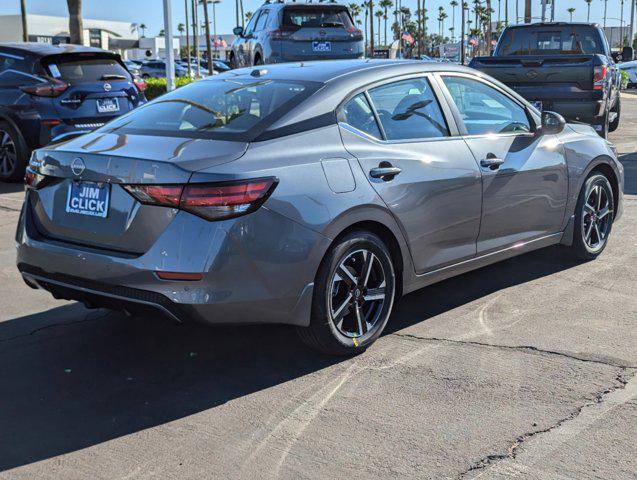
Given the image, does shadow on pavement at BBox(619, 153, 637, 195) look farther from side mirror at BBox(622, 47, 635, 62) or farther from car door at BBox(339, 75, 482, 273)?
car door at BBox(339, 75, 482, 273)

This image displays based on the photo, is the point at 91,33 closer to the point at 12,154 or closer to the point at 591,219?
the point at 12,154

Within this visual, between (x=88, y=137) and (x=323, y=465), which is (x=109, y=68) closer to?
(x=88, y=137)

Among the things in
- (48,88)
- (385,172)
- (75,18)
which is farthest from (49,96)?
(75,18)

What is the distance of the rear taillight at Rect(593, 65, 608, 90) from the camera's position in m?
11.5

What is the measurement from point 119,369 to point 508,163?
2.81 m

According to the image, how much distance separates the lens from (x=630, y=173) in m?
11.3

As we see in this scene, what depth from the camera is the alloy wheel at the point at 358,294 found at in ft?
15.1

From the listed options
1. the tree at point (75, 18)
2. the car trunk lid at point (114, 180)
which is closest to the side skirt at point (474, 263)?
the car trunk lid at point (114, 180)

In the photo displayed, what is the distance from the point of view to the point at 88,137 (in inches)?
190

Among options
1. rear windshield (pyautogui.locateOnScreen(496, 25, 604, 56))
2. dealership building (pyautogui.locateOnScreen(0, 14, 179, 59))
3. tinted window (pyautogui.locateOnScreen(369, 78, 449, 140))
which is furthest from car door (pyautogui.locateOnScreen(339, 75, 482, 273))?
dealership building (pyautogui.locateOnScreen(0, 14, 179, 59))

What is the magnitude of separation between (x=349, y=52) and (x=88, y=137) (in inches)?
506

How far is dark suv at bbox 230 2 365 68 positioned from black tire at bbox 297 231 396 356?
1237 centimetres

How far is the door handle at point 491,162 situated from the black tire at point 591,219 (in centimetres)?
116

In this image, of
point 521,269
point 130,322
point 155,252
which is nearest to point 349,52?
point 521,269
